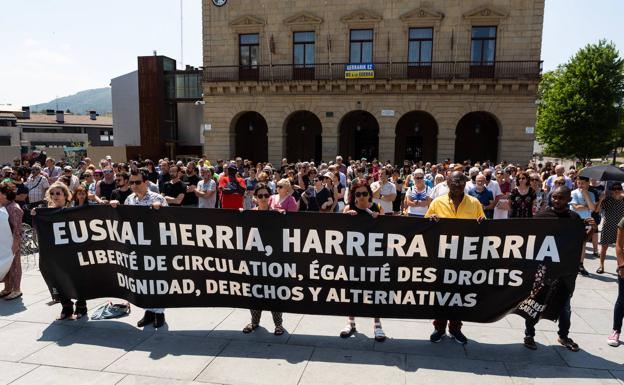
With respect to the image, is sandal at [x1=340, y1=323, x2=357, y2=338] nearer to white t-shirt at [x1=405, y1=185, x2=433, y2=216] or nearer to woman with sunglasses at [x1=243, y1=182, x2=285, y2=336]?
woman with sunglasses at [x1=243, y1=182, x2=285, y2=336]

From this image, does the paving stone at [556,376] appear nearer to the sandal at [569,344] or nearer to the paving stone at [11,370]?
the sandal at [569,344]

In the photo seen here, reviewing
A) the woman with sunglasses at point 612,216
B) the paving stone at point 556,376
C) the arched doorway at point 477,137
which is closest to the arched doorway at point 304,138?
the arched doorway at point 477,137

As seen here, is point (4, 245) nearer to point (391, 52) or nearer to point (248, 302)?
point (248, 302)

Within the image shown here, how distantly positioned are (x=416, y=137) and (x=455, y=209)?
78.2 ft

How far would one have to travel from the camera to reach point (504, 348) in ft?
15.4

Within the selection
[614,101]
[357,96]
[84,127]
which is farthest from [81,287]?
[84,127]

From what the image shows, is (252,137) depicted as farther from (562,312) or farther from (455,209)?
(562,312)

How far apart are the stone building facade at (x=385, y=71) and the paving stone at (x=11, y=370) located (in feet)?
A: 72.0

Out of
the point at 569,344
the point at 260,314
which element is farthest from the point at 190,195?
the point at 569,344

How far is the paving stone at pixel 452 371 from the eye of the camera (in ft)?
13.2

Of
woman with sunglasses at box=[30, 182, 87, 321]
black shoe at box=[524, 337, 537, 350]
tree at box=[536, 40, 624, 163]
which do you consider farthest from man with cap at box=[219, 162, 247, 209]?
tree at box=[536, 40, 624, 163]

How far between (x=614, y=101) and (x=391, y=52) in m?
19.7

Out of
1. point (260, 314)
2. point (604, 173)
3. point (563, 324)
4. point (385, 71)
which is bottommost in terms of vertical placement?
point (260, 314)

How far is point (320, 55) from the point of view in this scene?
24734mm
